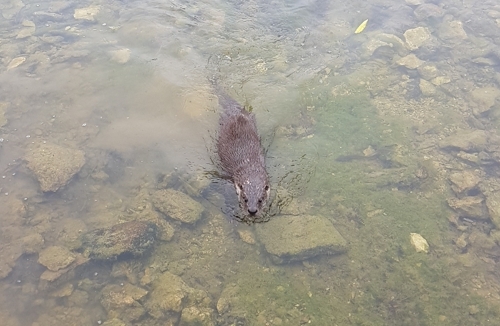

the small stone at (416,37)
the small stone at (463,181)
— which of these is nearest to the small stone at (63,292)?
the small stone at (463,181)

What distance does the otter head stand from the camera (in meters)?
5.27

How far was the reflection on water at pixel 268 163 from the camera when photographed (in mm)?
5094

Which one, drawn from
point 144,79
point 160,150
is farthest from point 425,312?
point 144,79

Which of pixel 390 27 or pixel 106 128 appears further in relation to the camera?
pixel 390 27

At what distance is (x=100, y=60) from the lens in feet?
27.3

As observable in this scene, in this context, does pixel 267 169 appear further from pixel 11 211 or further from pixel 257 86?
pixel 11 211

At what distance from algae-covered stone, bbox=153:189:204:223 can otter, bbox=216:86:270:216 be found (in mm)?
658

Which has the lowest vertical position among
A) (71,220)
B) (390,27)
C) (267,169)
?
(71,220)

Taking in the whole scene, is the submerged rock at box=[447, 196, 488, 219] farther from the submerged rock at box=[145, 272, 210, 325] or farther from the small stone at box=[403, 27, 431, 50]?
the small stone at box=[403, 27, 431, 50]

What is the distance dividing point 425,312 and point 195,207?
332 centimetres

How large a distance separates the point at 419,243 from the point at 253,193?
2416 millimetres

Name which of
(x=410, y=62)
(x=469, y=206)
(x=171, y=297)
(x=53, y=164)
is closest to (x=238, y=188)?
(x=171, y=297)

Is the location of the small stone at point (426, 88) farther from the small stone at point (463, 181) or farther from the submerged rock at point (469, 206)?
the submerged rock at point (469, 206)

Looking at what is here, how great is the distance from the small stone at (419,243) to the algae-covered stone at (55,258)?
4622mm
